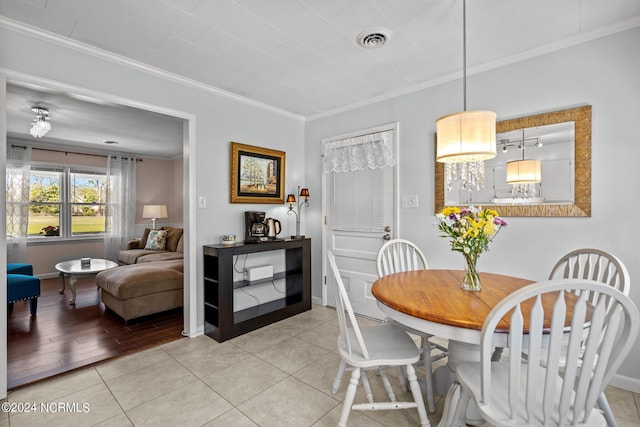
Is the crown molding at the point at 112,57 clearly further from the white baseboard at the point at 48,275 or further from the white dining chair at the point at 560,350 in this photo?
the white baseboard at the point at 48,275

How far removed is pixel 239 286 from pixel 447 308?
7.98 ft

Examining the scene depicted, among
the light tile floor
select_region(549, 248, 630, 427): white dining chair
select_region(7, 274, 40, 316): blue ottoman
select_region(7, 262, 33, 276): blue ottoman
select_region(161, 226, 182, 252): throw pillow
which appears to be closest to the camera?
select_region(549, 248, 630, 427): white dining chair

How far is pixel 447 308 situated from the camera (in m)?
1.43

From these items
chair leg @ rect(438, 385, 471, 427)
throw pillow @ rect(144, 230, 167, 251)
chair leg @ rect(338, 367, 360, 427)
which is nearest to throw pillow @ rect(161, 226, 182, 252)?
throw pillow @ rect(144, 230, 167, 251)

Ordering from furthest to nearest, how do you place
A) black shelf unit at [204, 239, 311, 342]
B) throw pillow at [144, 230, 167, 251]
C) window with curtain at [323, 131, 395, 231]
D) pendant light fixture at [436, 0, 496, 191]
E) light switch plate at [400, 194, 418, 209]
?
throw pillow at [144, 230, 167, 251] < window with curtain at [323, 131, 395, 231] < light switch plate at [400, 194, 418, 209] < black shelf unit at [204, 239, 311, 342] < pendant light fixture at [436, 0, 496, 191]

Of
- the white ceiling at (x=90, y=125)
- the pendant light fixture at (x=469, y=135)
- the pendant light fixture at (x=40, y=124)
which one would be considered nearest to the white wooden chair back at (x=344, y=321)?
the pendant light fixture at (x=469, y=135)

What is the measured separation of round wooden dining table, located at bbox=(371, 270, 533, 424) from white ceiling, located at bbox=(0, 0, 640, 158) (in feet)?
5.57

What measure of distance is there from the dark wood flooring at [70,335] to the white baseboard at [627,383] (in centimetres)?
353

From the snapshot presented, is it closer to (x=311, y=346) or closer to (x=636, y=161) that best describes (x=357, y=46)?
(x=636, y=161)

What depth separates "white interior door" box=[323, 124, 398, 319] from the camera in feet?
10.9

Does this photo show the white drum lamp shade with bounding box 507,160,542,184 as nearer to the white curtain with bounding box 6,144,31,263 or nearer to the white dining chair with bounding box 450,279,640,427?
the white dining chair with bounding box 450,279,640,427

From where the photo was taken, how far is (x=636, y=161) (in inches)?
80.6

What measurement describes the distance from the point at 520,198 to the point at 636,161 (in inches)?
27.2

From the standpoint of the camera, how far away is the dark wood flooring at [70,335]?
2408 millimetres
